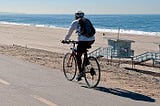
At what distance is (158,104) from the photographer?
25.8 ft

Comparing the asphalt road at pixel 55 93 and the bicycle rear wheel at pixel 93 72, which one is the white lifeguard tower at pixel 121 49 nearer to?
the asphalt road at pixel 55 93

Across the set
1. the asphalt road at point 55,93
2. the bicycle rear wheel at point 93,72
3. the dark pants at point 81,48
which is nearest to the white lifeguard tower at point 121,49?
the asphalt road at point 55,93

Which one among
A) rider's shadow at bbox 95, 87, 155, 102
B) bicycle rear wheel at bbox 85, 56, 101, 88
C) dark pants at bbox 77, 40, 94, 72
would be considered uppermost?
dark pants at bbox 77, 40, 94, 72

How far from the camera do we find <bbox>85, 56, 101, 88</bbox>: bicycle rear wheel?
975 cm

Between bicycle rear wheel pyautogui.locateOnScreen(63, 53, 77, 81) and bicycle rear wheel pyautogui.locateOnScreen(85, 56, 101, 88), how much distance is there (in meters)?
0.65

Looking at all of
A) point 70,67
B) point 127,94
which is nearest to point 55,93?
point 127,94

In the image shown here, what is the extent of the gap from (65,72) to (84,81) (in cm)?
75

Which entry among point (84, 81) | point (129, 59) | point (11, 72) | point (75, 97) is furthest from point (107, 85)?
point (129, 59)

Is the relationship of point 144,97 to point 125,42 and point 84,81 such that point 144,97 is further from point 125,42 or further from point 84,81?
point 125,42

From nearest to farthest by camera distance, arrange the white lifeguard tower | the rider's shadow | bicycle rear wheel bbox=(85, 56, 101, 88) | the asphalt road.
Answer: the asphalt road, the rider's shadow, bicycle rear wheel bbox=(85, 56, 101, 88), the white lifeguard tower

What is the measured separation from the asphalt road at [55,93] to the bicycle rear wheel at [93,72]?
15 cm

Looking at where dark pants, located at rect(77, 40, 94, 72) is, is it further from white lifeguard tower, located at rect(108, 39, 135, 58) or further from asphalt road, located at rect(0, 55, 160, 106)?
white lifeguard tower, located at rect(108, 39, 135, 58)

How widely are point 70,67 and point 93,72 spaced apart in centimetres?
134

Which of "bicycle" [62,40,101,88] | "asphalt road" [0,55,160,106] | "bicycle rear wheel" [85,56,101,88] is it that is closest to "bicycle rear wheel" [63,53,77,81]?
"bicycle" [62,40,101,88]
